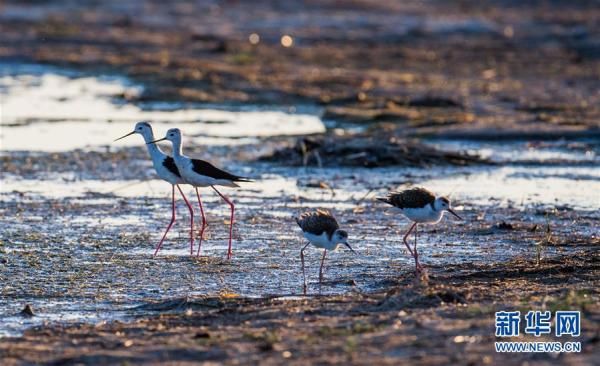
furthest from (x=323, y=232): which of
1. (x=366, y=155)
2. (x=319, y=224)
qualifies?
(x=366, y=155)

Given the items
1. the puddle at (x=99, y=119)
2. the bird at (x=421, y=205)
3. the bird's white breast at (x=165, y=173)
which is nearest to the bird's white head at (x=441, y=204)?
the bird at (x=421, y=205)

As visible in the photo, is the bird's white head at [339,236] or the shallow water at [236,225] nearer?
the bird's white head at [339,236]

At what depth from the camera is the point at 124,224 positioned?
12883 millimetres

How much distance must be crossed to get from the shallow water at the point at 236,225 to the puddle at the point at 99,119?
0.08 meters

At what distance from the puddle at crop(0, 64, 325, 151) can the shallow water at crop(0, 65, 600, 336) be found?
0.26 feet

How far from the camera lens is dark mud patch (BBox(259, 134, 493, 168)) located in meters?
16.7

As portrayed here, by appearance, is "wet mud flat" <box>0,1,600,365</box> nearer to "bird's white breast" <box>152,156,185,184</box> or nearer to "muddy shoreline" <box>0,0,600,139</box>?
"muddy shoreline" <box>0,0,600,139</box>

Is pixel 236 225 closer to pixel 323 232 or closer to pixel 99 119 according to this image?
pixel 323 232

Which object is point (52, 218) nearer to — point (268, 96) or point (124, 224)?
point (124, 224)

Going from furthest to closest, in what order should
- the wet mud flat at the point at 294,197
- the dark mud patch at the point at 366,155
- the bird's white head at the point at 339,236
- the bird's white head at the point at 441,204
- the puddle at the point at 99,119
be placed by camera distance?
the puddle at the point at 99,119
the dark mud patch at the point at 366,155
the bird's white head at the point at 441,204
the bird's white head at the point at 339,236
the wet mud flat at the point at 294,197

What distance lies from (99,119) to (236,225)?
30.0 ft

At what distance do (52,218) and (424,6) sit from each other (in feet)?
119

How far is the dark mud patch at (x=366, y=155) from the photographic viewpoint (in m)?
16.7

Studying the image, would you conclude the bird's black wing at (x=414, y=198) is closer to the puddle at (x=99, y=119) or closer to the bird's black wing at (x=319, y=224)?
the bird's black wing at (x=319, y=224)
